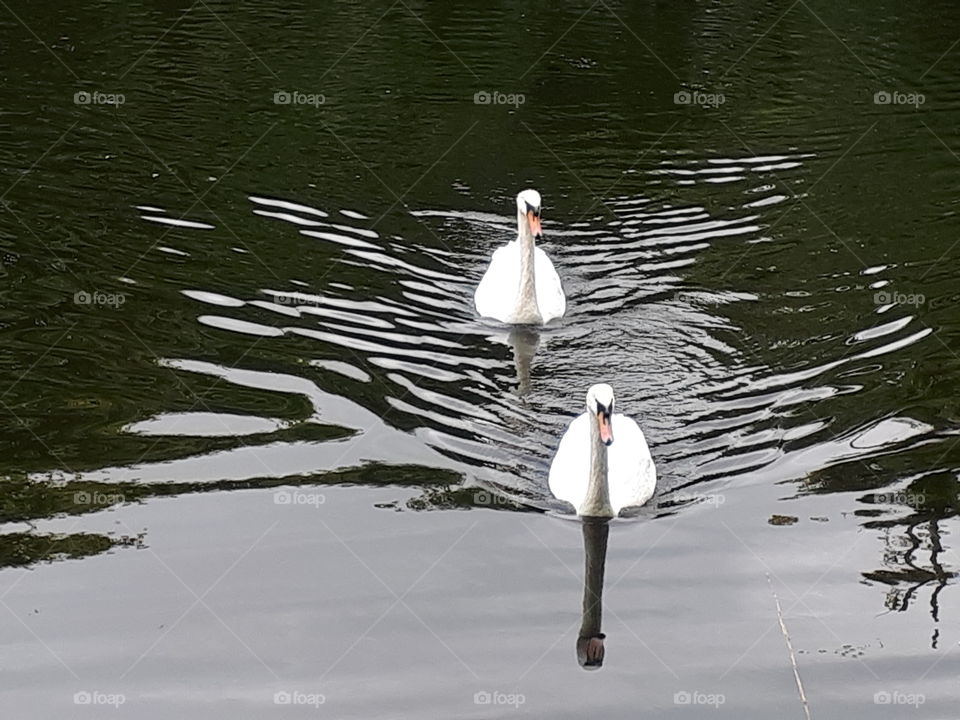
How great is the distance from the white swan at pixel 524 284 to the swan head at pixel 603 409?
354 cm

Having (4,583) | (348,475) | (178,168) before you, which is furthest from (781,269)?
(4,583)

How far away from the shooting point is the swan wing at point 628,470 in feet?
33.0

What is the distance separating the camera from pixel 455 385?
462 inches

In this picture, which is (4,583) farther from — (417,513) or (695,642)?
(695,642)

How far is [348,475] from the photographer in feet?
34.1

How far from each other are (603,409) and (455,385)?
244cm

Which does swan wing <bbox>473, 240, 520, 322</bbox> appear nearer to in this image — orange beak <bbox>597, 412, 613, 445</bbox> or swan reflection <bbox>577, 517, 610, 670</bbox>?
swan reflection <bbox>577, 517, 610, 670</bbox>

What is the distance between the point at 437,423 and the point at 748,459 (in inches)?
89.7

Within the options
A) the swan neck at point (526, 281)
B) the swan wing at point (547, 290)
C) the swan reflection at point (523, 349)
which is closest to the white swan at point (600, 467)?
the swan reflection at point (523, 349)

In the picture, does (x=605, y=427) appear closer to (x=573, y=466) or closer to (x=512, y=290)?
(x=573, y=466)

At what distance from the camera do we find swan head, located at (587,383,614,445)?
945cm

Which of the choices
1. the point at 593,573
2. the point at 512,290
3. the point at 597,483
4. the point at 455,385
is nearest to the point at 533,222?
the point at 512,290

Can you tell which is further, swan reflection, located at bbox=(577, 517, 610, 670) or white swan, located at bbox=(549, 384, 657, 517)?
white swan, located at bbox=(549, 384, 657, 517)

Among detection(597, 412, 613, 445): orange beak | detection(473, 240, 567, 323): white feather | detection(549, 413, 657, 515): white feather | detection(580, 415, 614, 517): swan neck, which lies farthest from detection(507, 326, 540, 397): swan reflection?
detection(597, 412, 613, 445): orange beak
